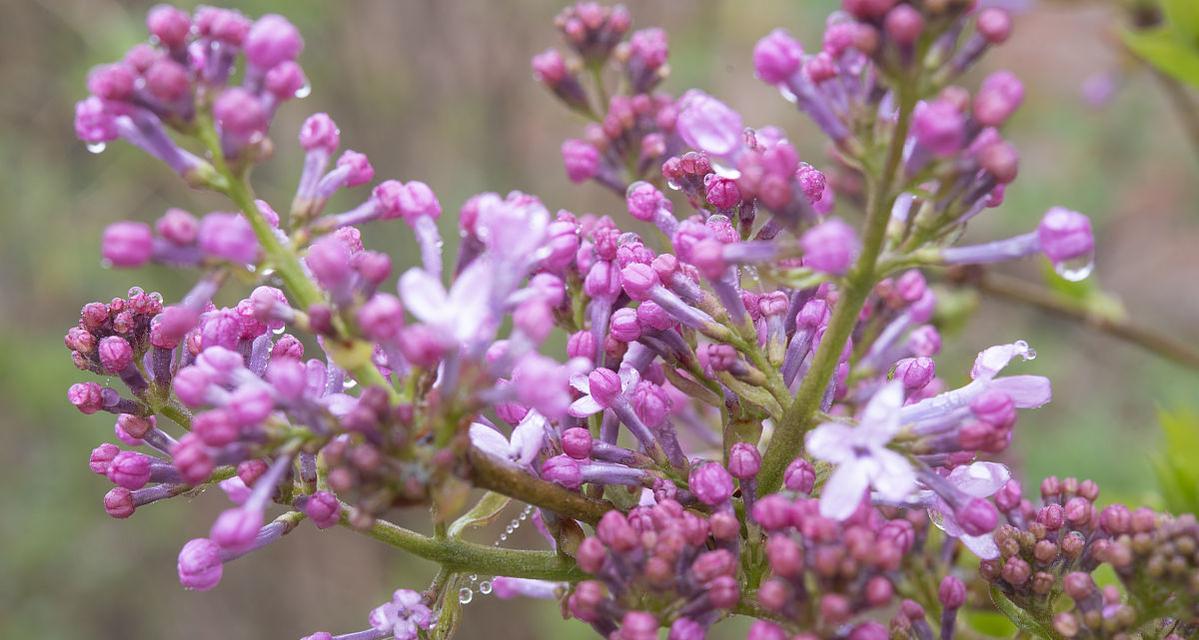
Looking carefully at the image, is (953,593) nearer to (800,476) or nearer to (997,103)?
(800,476)

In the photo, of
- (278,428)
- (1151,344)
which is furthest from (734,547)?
(1151,344)

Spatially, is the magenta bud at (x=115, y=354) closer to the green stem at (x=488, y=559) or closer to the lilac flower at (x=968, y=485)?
the green stem at (x=488, y=559)

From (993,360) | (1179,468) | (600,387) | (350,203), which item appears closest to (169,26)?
(600,387)

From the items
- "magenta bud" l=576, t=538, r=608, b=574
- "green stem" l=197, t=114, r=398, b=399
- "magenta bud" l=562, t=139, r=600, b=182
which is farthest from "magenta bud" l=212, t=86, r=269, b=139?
"magenta bud" l=562, t=139, r=600, b=182

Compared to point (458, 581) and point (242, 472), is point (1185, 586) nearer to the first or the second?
point (458, 581)

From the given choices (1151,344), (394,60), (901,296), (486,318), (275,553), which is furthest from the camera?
(275,553)

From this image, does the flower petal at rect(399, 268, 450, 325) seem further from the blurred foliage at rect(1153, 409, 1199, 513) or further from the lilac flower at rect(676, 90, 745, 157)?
the blurred foliage at rect(1153, 409, 1199, 513)

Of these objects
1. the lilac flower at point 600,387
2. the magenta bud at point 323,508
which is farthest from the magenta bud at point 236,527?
the lilac flower at point 600,387
